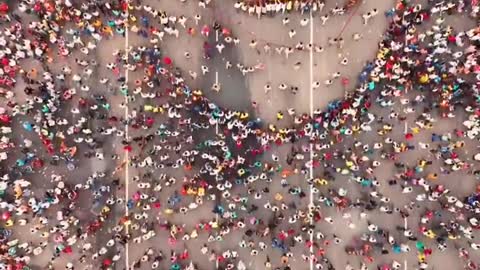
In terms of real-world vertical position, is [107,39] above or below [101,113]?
above

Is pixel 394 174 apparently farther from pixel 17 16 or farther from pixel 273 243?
pixel 17 16

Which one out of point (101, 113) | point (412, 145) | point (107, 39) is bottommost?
point (412, 145)

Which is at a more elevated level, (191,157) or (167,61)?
(167,61)

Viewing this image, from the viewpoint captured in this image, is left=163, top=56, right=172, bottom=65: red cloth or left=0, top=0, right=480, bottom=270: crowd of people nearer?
left=0, top=0, right=480, bottom=270: crowd of people

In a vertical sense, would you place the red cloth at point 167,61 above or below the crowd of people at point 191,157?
above

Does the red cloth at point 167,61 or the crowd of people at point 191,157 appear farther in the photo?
the red cloth at point 167,61

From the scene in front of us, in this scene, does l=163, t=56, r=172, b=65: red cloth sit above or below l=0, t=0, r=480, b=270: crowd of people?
above

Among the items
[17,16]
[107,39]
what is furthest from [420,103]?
[17,16]
